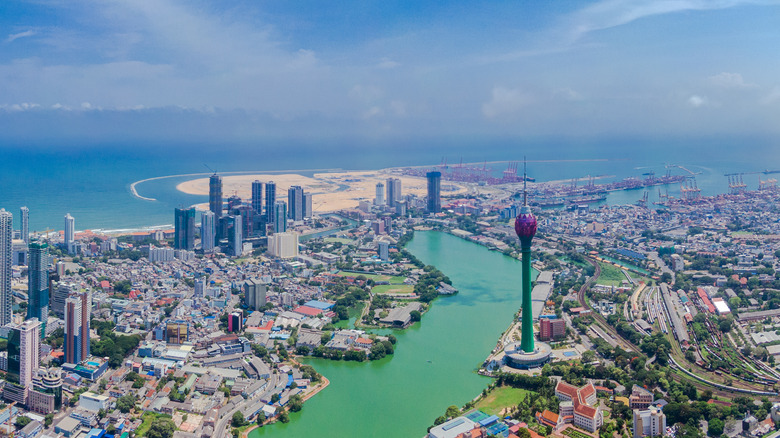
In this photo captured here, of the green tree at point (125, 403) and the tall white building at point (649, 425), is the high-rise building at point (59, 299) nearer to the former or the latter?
the green tree at point (125, 403)

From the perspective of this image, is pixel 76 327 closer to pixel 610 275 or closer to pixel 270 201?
pixel 610 275

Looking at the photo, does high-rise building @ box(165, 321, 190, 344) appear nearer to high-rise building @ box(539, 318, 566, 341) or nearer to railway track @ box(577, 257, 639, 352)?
high-rise building @ box(539, 318, 566, 341)

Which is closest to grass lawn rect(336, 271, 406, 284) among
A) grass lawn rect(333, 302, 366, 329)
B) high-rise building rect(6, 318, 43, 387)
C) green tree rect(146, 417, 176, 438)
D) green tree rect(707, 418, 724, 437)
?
grass lawn rect(333, 302, 366, 329)

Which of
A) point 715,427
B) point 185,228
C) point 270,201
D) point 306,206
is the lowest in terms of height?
point 715,427

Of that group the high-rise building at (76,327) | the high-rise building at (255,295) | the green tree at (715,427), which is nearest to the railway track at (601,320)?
the green tree at (715,427)

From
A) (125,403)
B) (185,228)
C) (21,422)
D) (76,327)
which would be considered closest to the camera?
(21,422)

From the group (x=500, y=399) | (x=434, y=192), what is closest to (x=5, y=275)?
(x=500, y=399)
